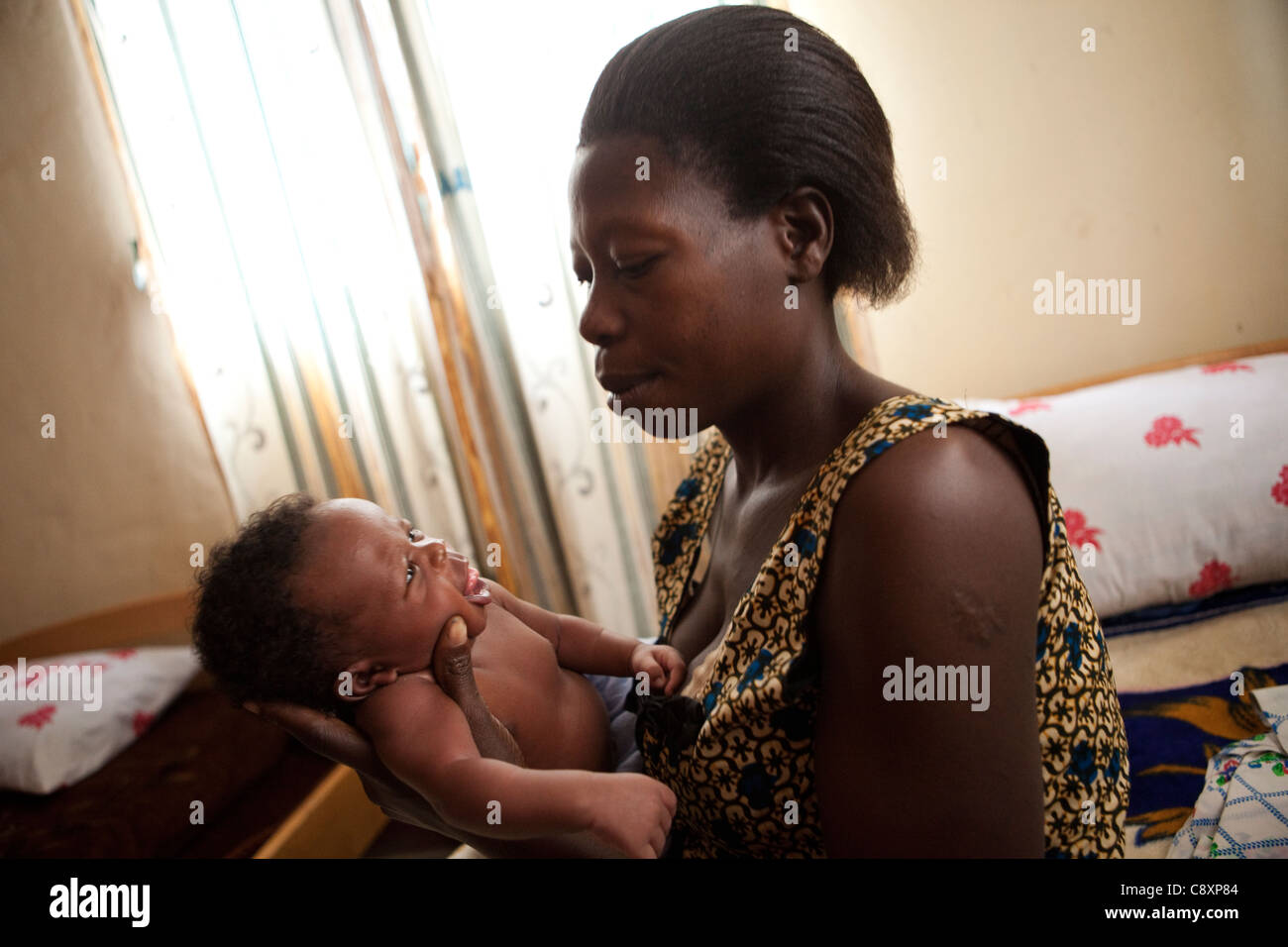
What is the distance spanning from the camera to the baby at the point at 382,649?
689mm

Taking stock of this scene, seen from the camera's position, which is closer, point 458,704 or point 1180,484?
point 458,704

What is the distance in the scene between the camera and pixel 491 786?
67cm

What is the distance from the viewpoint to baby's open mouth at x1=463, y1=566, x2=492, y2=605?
31.9 inches

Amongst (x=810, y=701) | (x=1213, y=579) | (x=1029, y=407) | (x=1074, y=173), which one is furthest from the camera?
(x=1074, y=173)

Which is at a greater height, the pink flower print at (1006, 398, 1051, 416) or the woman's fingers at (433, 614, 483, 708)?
the woman's fingers at (433, 614, 483, 708)

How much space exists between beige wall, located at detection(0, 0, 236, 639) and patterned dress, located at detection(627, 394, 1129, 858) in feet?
5.13

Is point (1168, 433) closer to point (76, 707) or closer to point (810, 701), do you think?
point (810, 701)

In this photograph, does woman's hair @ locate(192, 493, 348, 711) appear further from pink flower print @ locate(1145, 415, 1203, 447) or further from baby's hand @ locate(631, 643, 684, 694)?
pink flower print @ locate(1145, 415, 1203, 447)

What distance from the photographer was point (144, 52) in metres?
2.00

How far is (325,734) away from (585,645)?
31 centimetres

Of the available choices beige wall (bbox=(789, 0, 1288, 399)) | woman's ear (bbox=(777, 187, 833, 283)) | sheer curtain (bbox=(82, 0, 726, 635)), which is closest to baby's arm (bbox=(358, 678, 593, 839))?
woman's ear (bbox=(777, 187, 833, 283))

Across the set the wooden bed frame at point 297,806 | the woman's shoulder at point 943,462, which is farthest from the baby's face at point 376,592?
the wooden bed frame at point 297,806

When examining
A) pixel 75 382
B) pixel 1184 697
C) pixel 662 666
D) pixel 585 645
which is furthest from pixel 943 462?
pixel 75 382

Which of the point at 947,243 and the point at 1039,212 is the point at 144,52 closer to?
the point at 947,243
